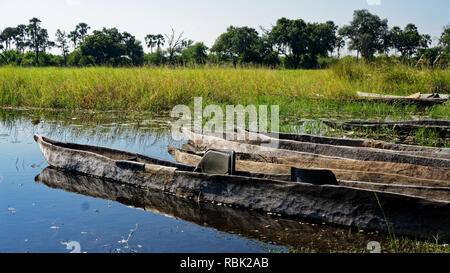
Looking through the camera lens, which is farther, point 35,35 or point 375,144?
point 35,35

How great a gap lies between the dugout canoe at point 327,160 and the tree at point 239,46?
43.3m

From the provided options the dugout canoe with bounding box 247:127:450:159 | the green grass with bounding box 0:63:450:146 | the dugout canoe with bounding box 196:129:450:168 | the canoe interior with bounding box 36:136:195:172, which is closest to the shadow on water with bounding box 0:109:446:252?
the canoe interior with bounding box 36:136:195:172

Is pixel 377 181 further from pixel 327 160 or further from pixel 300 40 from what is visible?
pixel 300 40

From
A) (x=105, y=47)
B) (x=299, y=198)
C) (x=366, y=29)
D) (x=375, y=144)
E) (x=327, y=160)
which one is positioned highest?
(x=366, y=29)

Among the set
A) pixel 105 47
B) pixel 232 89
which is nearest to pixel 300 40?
pixel 105 47

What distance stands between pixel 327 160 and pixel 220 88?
265 inches

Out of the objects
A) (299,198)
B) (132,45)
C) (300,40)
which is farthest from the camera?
(132,45)

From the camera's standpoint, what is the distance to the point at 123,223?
384 centimetres

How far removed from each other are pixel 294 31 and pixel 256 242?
59.4 meters

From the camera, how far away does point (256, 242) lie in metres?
3.44

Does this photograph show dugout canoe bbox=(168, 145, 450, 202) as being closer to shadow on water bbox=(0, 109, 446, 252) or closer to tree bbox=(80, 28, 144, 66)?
shadow on water bbox=(0, 109, 446, 252)

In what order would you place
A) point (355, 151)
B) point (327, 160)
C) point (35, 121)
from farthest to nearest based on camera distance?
1. point (35, 121)
2. point (355, 151)
3. point (327, 160)

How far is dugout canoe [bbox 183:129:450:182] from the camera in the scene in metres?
4.26
